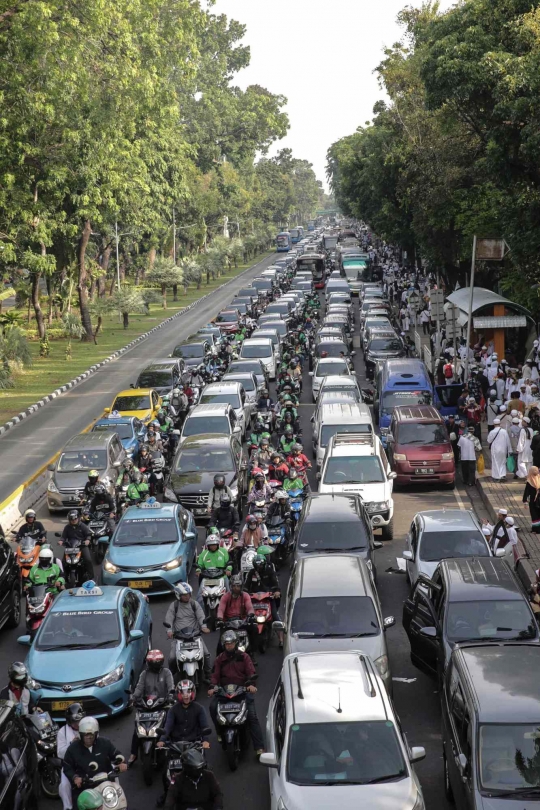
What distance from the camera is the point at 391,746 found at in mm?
9062

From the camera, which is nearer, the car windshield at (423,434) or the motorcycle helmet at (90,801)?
the motorcycle helmet at (90,801)

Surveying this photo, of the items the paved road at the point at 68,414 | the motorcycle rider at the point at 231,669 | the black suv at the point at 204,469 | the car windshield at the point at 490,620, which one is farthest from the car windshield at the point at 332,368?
the motorcycle rider at the point at 231,669

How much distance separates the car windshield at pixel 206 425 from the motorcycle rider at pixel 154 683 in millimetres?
14642

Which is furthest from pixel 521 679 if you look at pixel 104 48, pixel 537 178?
pixel 104 48

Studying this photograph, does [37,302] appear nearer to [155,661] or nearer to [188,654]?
[188,654]

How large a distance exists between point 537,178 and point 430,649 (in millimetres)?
16058

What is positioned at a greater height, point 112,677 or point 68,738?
point 68,738

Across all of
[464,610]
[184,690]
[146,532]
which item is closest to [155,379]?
[146,532]

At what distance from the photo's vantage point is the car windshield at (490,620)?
11906 mm

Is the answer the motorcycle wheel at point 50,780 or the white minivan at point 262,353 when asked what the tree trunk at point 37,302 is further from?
the motorcycle wheel at point 50,780

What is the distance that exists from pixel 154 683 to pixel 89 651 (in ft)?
5.26

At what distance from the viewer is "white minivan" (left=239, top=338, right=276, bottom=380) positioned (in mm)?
38938

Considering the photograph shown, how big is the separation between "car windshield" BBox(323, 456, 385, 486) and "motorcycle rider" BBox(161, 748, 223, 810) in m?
11.6

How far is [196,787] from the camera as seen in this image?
9.23 meters
